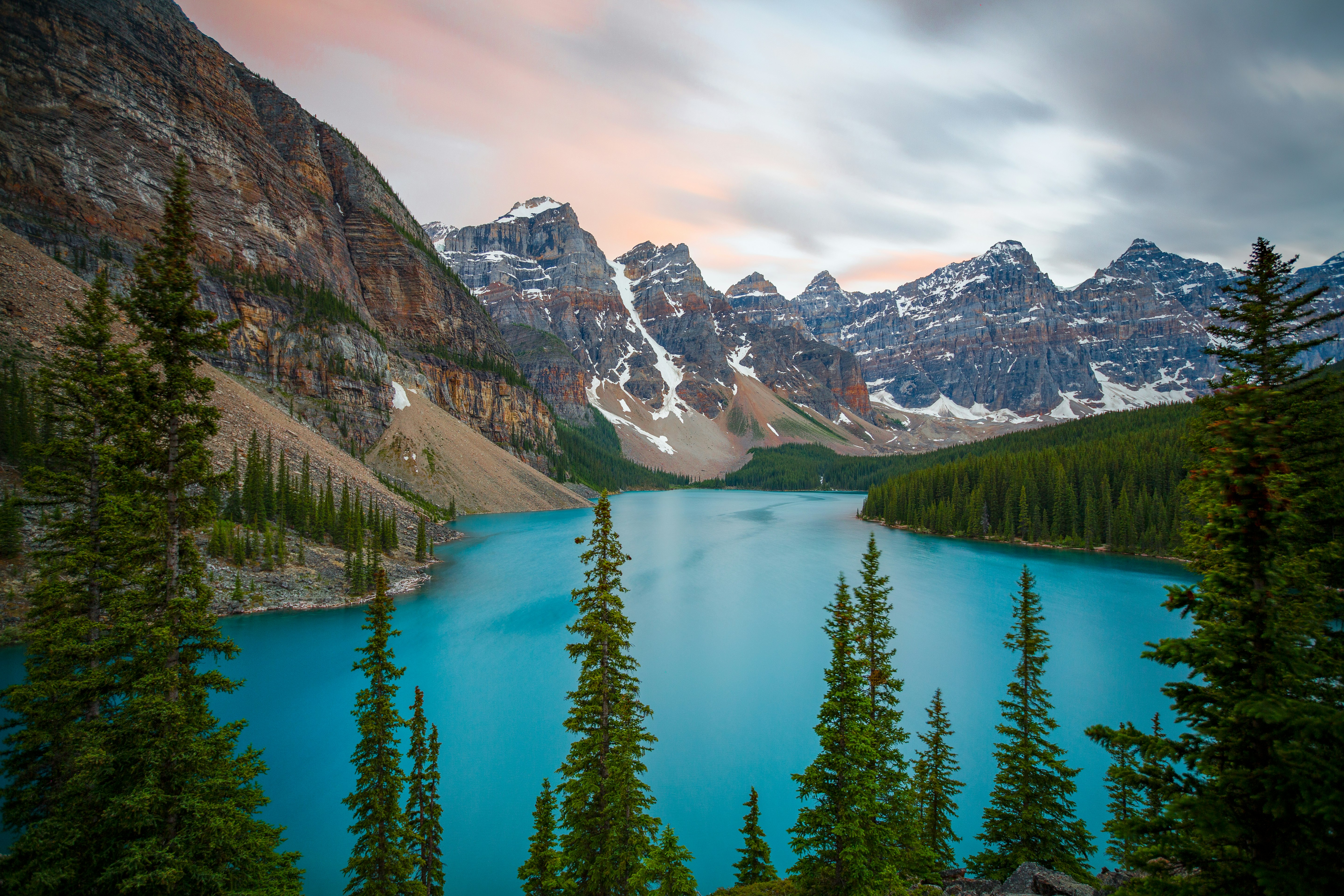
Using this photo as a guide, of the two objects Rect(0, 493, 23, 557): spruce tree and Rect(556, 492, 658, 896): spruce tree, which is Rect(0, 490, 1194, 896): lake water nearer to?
Rect(0, 493, 23, 557): spruce tree

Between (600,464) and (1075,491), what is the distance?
354 ft

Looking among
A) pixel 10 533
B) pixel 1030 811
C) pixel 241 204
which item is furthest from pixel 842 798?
pixel 241 204

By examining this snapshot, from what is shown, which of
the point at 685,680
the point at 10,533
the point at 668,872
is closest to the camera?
the point at 668,872

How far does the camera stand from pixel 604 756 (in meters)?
9.84

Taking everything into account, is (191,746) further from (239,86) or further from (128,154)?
(239,86)

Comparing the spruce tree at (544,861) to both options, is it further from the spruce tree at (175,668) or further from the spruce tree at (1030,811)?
the spruce tree at (1030,811)

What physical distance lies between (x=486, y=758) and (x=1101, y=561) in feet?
200

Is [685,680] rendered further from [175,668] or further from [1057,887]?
[175,668]

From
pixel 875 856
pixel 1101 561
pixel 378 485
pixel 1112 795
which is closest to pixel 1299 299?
pixel 875 856

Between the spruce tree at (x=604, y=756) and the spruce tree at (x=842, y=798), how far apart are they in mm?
2757

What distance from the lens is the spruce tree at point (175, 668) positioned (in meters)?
6.82

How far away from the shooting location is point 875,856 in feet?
29.0

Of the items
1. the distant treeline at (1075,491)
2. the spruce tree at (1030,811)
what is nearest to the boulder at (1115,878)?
the spruce tree at (1030,811)

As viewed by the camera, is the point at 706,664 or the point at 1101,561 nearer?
the point at 706,664
